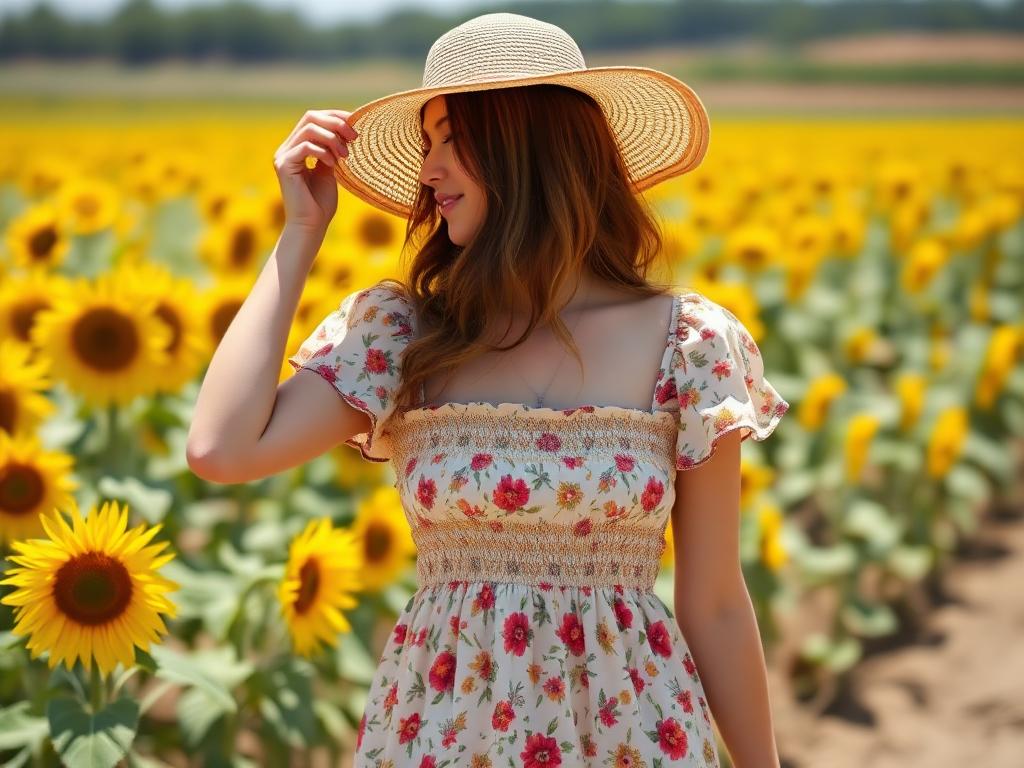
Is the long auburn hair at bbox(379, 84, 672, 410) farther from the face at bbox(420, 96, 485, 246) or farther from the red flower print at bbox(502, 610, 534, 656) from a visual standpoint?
the red flower print at bbox(502, 610, 534, 656)

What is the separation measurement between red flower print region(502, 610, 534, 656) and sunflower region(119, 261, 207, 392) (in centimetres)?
170

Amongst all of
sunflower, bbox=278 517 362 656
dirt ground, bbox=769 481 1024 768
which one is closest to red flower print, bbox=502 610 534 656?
sunflower, bbox=278 517 362 656

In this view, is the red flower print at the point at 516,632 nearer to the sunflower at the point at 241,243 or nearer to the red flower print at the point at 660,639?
the red flower print at the point at 660,639

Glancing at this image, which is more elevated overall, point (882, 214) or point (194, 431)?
point (194, 431)

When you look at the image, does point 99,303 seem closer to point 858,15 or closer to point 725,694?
point 725,694

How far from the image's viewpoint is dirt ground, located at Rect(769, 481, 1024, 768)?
4.33 meters

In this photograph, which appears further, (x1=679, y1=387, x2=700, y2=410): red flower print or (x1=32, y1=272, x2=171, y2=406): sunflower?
(x1=32, y1=272, x2=171, y2=406): sunflower

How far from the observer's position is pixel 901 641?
5109 millimetres

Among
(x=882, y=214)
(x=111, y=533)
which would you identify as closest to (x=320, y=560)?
(x=111, y=533)

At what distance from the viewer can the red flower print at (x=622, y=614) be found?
1861 millimetres

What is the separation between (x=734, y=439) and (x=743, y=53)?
29.4 meters

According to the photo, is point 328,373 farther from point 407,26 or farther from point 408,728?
point 407,26

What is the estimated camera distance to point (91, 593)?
85.2 inches

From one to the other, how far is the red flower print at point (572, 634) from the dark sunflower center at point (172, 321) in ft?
5.94
